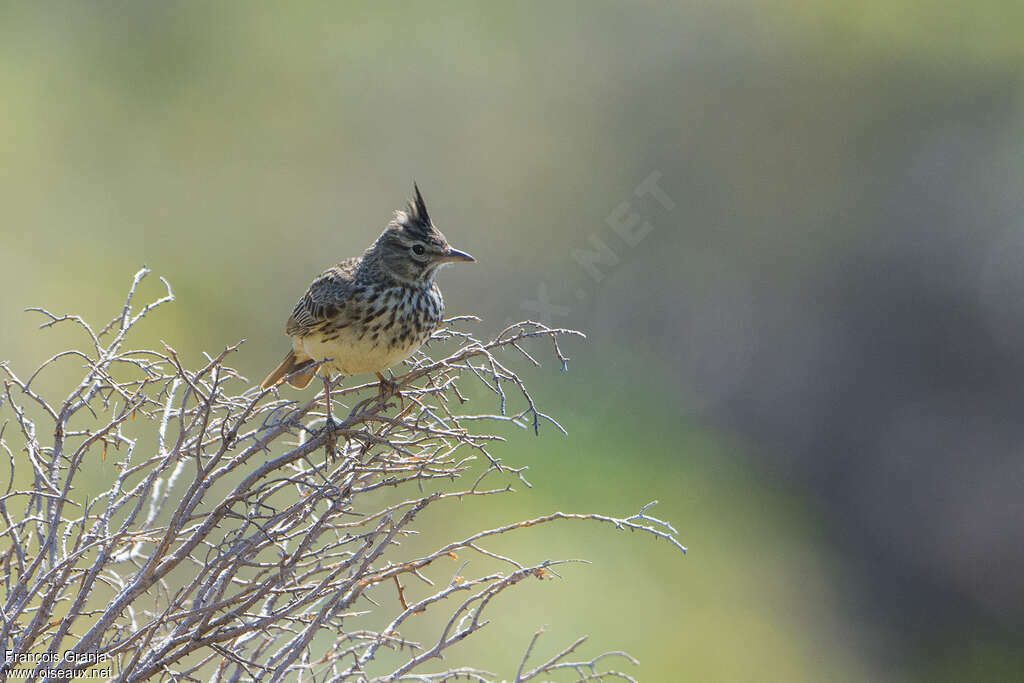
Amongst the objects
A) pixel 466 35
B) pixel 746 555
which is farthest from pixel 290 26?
pixel 746 555

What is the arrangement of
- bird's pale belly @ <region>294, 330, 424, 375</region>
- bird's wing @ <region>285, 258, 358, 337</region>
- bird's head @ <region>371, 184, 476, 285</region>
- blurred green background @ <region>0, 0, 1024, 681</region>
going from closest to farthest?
bird's pale belly @ <region>294, 330, 424, 375</region> → bird's wing @ <region>285, 258, 358, 337</region> → bird's head @ <region>371, 184, 476, 285</region> → blurred green background @ <region>0, 0, 1024, 681</region>

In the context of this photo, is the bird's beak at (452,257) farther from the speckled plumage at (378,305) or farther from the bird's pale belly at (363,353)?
the bird's pale belly at (363,353)

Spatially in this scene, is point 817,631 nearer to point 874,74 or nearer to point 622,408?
point 622,408

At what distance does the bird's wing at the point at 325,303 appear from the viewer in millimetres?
4312

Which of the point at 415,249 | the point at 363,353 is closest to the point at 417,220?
the point at 415,249

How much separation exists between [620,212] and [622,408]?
198 cm

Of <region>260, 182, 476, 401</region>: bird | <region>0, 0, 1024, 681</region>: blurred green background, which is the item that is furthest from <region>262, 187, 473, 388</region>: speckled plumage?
<region>0, 0, 1024, 681</region>: blurred green background

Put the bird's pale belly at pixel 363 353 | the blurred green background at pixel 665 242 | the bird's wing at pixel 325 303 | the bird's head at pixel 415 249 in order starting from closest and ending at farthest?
the bird's pale belly at pixel 363 353 < the bird's wing at pixel 325 303 < the bird's head at pixel 415 249 < the blurred green background at pixel 665 242

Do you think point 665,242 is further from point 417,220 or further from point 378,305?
point 378,305

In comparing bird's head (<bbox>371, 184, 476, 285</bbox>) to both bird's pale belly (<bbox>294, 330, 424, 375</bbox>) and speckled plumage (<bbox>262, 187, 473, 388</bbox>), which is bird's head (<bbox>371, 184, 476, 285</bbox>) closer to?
speckled plumage (<bbox>262, 187, 473, 388</bbox>)

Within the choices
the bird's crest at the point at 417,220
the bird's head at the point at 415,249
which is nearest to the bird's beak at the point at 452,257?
the bird's head at the point at 415,249

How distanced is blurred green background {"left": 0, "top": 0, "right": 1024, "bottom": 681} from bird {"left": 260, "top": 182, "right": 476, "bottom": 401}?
3.80 m

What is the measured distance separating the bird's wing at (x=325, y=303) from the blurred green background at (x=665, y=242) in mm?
3745

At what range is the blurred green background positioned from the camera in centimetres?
944
